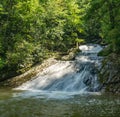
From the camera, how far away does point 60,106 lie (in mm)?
21719

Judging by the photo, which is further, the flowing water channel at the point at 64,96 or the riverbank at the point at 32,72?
the riverbank at the point at 32,72

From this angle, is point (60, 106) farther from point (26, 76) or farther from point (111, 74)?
point (26, 76)

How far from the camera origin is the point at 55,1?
174 feet

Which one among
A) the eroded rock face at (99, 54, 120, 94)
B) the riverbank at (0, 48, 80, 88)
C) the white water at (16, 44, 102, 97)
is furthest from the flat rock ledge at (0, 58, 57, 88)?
the eroded rock face at (99, 54, 120, 94)

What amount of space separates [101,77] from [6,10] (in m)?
17.4

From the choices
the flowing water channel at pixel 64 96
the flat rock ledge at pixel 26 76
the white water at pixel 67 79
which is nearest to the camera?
the flowing water channel at pixel 64 96

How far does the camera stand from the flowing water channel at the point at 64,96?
65.1ft

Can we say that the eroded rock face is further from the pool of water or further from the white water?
the pool of water

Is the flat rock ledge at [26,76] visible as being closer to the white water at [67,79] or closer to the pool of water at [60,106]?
the white water at [67,79]

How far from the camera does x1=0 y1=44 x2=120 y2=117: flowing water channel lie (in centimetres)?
1984

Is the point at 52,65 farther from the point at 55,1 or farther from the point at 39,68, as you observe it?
the point at 55,1

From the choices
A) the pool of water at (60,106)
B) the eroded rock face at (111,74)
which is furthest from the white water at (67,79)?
the pool of water at (60,106)

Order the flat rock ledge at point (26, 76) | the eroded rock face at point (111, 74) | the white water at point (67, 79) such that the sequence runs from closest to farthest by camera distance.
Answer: the eroded rock face at point (111, 74)
the white water at point (67, 79)
the flat rock ledge at point (26, 76)

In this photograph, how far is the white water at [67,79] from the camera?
31062mm
